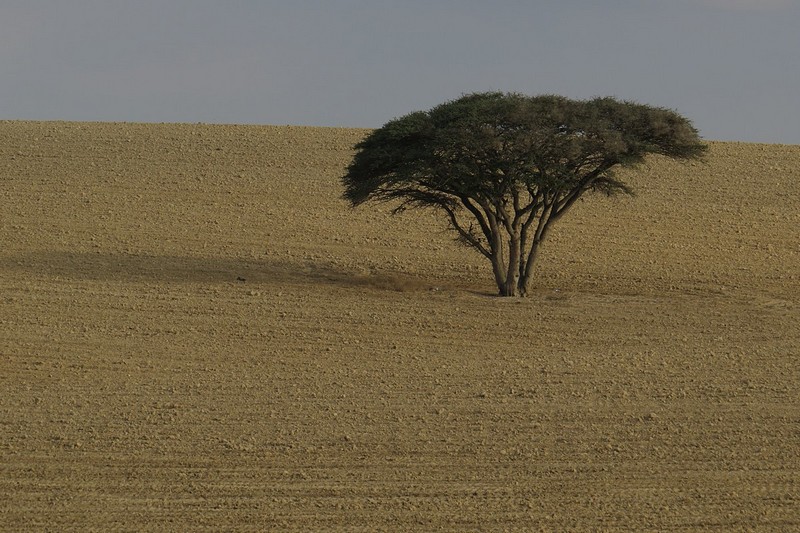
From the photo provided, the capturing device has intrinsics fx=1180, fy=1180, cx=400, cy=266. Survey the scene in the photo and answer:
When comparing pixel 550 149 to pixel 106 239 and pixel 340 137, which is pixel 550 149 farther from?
pixel 340 137

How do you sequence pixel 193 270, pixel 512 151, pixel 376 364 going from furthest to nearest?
pixel 193 270 → pixel 512 151 → pixel 376 364

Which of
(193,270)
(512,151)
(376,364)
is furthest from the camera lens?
(193,270)

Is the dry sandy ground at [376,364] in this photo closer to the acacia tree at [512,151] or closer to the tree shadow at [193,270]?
the tree shadow at [193,270]

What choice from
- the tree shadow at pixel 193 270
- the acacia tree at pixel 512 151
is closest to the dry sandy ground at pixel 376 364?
the tree shadow at pixel 193 270

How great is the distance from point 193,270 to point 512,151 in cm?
720

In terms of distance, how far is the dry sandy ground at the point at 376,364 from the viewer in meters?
11.3

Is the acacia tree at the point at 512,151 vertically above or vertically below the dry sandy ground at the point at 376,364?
above

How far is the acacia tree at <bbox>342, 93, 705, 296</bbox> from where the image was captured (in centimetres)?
2195

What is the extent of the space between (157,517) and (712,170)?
29.9m

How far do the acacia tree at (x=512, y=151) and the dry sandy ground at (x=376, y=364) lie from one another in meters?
1.83

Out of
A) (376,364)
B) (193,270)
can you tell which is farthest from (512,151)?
(193,270)

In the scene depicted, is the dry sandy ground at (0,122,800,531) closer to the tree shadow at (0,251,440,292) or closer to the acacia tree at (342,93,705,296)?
the tree shadow at (0,251,440,292)

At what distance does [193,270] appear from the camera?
24.4 meters

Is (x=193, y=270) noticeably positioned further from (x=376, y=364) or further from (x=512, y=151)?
(x=376, y=364)
